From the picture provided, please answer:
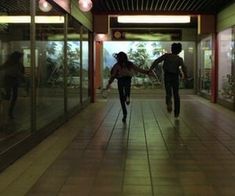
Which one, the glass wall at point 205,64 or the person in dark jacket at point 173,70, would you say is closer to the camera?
the person in dark jacket at point 173,70

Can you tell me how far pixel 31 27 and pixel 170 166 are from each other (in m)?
2.99

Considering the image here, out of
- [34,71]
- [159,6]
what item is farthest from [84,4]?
[34,71]

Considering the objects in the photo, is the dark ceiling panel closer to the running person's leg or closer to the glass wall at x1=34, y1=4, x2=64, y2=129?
the running person's leg

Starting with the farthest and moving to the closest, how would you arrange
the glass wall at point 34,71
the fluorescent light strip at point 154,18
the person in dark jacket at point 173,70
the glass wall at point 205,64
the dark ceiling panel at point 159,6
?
the glass wall at point 205,64 → the fluorescent light strip at point 154,18 → the dark ceiling panel at point 159,6 → the person in dark jacket at point 173,70 → the glass wall at point 34,71

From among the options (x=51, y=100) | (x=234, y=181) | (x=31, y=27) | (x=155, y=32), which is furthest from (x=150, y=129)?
(x=155, y=32)

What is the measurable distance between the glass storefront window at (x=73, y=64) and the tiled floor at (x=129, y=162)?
1.53 metres

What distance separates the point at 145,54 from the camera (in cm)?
2591

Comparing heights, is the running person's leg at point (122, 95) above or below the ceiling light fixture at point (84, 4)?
below

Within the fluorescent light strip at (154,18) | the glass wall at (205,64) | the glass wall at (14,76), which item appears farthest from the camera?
the glass wall at (205,64)

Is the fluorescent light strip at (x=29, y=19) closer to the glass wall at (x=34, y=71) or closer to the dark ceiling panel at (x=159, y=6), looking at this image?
the glass wall at (x=34, y=71)

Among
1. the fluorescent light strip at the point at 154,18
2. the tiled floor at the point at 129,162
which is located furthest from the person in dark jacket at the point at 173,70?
the fluorescent light strip at the point at 154,18

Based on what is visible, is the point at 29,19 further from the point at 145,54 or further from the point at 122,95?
the point at 145,54

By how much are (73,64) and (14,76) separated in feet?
22.6

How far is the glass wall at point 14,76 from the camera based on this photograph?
668 cm
